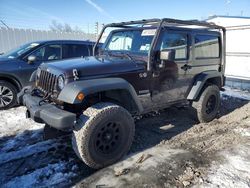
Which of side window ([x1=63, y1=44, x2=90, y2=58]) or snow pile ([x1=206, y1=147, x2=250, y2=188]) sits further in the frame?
side window ([x1=63, y1=44, x2=90, y2=58])

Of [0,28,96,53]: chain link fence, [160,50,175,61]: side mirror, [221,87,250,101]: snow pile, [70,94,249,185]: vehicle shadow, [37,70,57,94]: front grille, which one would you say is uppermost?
[0,28,96,53]: chain link fence

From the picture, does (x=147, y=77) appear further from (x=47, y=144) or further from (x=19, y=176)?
(x=19, y=176)

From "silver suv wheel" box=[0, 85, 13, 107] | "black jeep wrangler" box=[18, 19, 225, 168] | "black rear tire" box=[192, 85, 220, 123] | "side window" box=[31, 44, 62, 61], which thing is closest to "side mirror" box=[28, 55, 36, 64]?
"side window" box=[31, 44, 62, 61]

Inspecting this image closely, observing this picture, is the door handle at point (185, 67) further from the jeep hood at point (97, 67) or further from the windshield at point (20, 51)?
the windshield at point (20, 51)

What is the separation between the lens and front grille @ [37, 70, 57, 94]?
148 inches

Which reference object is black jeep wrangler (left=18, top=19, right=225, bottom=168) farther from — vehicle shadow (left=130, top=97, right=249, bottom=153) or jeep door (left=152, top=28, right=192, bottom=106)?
vehicle shadow (left=130, top=97, right=249, bottom=153)

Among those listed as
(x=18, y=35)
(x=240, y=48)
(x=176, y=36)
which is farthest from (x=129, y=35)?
(x=18, y=35)

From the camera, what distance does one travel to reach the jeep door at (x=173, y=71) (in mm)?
4469

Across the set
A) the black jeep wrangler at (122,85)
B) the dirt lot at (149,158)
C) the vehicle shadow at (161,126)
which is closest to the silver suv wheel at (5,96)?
the dirt lot at (149,158)

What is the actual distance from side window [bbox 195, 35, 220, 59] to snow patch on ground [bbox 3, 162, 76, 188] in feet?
11.3

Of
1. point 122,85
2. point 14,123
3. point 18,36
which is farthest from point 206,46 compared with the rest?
point 18,36

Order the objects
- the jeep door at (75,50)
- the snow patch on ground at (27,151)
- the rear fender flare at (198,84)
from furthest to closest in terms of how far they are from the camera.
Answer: the jeep door at (75,50), the rear fender flare at (198,84), the snow patch on ground at (27,151)

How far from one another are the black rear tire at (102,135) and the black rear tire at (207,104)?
2229 mm

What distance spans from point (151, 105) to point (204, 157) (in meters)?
1.23
